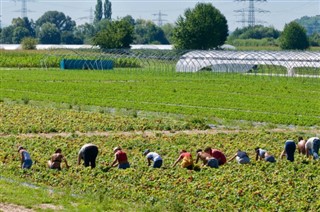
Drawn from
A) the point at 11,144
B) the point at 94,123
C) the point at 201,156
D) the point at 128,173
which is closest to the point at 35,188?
the point at 128,173

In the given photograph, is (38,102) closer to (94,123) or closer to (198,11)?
(94,123)

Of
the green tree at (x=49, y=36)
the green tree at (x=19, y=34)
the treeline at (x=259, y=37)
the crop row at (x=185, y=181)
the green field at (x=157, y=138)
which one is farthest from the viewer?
the green tree at (x=19, y=34)

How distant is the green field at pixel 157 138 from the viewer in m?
18.4

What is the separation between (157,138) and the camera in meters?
28.0

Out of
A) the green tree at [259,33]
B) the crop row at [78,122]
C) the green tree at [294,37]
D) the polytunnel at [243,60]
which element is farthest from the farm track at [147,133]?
the green tree at [259,33]

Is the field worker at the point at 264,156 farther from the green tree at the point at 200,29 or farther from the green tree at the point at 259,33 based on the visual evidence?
the green tree at the point at 259,33

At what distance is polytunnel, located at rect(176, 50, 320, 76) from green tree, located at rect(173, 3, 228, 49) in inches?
1223

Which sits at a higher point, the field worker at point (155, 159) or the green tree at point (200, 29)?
the green tree at point (200, 29)

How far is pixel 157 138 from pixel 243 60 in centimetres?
4696

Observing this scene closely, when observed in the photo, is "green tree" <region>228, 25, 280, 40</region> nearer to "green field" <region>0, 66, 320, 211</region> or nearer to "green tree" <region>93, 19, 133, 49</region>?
"green tree" <region>93, 19, 133, 49</region>

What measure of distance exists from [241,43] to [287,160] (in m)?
130

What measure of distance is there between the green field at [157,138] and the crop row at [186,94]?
0.21 feet

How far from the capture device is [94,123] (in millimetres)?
32125

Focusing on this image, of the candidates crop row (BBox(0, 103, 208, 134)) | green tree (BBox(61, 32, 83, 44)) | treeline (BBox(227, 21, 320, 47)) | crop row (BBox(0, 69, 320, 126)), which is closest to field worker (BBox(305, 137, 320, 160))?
crop row (BBox(0, 103, 208, 134))
